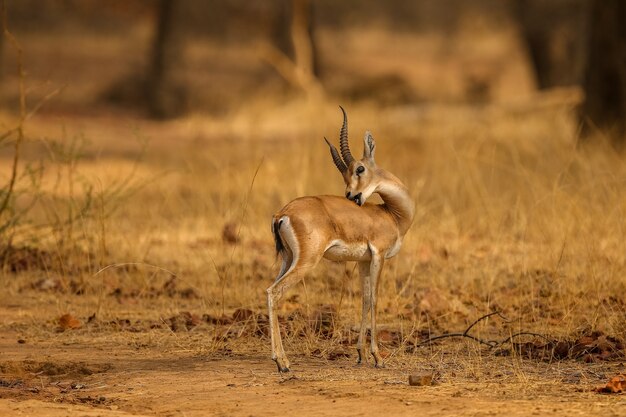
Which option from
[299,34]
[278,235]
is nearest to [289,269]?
[278,235]

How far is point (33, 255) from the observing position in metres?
8.59

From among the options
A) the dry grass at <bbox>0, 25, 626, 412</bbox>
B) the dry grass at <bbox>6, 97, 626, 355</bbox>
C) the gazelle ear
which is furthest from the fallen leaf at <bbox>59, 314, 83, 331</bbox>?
the gazelle ear

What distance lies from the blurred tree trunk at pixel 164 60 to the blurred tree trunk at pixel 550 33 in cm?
712

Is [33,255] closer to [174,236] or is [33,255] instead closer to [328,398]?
[174,236]

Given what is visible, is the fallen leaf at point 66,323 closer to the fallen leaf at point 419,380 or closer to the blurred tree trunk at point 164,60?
the fallen leaf at point 419,380

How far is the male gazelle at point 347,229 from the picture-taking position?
5117 mm

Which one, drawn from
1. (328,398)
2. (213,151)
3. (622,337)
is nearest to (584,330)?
(622,337)

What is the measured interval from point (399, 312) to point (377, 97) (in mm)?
18004

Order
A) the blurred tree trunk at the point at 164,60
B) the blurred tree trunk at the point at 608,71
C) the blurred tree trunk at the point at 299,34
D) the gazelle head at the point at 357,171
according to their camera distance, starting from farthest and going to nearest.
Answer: the blurred tree trunk at the point at 299,34 < the blurred tree trunk at the point at 164,60 < the blurred tree trunk at the point at 608,71 < the gazelle head at the point at 357,171

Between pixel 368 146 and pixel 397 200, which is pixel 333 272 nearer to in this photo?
pixel 397 200

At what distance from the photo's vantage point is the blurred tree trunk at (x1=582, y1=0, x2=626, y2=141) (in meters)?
13.6

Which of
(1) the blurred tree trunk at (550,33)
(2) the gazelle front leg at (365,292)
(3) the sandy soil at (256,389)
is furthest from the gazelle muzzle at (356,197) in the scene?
(1) the blurred tree trunk at (550,33)

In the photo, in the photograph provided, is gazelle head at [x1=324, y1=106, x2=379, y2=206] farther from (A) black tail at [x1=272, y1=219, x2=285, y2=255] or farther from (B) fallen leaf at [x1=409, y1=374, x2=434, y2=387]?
(B) fallen leaf at [x1=409, y1=374, x2=434, y2=387]

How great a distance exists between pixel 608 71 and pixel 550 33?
10.9m
